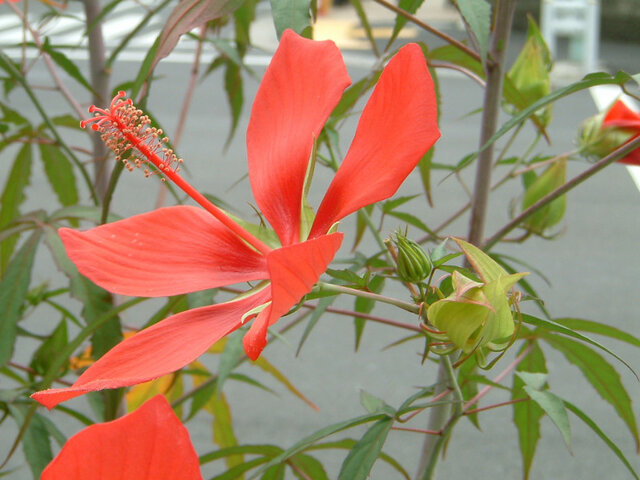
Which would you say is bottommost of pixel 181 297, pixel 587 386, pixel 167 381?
pixel 587 386

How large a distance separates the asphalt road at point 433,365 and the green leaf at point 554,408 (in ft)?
2.30

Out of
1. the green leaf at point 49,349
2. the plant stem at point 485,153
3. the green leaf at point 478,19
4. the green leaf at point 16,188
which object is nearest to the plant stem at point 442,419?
the plant stem at point 485,153

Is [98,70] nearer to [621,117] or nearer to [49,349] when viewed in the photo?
[49,349]

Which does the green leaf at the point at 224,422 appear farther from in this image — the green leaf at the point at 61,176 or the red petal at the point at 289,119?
the red petal at the point at 289,119

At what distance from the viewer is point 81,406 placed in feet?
5.49

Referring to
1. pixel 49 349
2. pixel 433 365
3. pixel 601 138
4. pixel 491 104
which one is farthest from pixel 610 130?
pixel 433 365

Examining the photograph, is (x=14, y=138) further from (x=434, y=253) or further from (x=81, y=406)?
(x=81, y=406)

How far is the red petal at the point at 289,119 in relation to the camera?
28 cm

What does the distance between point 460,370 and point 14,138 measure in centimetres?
29

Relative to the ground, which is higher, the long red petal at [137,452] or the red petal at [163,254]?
the red petal at [163,254]

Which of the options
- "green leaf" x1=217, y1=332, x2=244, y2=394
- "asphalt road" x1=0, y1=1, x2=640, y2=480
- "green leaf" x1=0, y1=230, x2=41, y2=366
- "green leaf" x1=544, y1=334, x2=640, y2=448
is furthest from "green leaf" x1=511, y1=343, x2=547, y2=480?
"asphalt road" x1=0, y1=1, x2=640, y2=480

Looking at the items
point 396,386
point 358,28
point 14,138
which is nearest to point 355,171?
point 14,138

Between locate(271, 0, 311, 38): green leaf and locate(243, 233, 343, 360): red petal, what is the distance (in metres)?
0.10

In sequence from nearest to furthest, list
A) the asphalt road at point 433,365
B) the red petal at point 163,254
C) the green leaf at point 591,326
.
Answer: the red petal at point 163,254, the green leaf at point 591,326, the asphalt road at point 433,365
